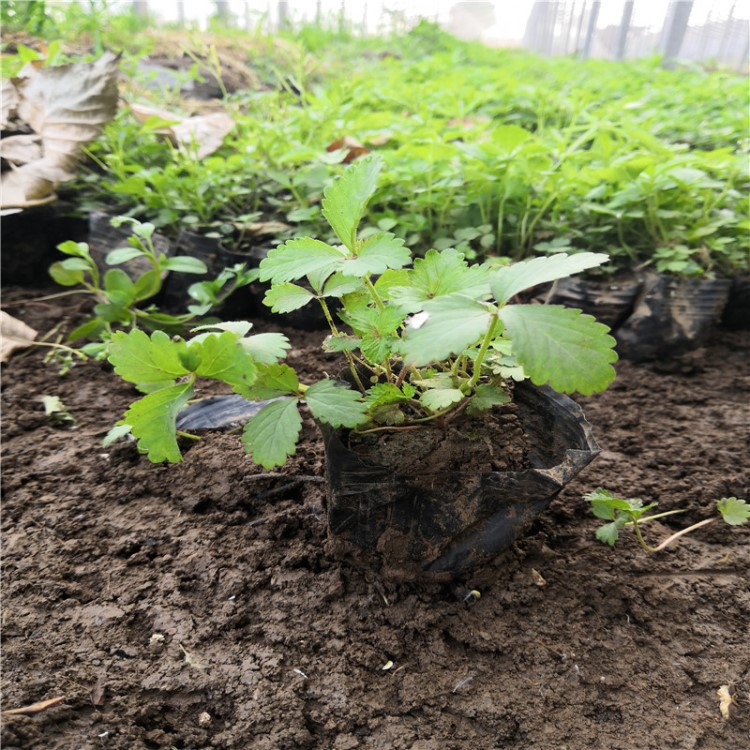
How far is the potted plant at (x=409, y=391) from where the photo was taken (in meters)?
0.78

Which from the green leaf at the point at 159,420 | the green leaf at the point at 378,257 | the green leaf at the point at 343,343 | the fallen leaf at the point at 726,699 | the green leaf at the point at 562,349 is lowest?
the fallen leaf at the point at 726,699

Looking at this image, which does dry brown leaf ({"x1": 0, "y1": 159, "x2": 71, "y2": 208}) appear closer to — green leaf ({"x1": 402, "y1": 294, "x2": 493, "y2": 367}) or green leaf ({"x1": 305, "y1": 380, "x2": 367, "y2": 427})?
green leaf ({"x1": 305, "y1": 380, "x2": 367, "y2": 427})

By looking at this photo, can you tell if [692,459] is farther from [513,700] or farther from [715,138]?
[715,138]

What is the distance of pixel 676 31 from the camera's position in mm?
6539

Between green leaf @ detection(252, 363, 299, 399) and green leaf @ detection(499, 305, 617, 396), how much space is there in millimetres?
375

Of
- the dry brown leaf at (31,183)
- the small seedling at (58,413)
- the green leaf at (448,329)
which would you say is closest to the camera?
the green leaf at (448,329)

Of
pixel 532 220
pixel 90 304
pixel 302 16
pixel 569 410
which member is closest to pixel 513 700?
pixel 569 410

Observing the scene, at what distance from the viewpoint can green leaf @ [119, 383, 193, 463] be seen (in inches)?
36.0

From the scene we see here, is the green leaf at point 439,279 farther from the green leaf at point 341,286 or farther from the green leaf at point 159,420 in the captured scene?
the green leaf at point 159,420

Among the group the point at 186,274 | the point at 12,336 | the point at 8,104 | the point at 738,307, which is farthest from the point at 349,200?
the point at 8,104

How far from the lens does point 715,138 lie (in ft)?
9.77

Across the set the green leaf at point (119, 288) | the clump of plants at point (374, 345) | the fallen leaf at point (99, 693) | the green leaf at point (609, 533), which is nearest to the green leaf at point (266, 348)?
the clump of plants at point (374, 345)

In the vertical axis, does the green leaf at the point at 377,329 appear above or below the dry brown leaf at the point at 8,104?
below

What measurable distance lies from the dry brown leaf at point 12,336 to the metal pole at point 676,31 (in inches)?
284
